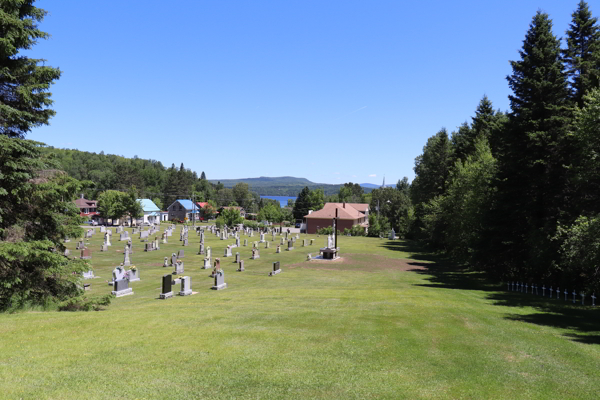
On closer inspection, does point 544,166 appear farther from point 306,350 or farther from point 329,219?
point 329,219

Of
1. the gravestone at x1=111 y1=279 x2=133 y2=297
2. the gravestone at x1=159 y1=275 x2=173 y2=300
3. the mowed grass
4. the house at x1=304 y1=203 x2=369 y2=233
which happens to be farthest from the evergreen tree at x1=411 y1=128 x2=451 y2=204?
the gravestone at x1=111 y1=279 x2=133 y2=297

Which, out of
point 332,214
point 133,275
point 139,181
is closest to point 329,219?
point 332,214

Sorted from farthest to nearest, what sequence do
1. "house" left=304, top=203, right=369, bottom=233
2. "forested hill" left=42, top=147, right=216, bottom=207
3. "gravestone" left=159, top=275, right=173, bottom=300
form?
"forested hill" left=42, top=147, right=216, bottom=207 < "house" left=304, top=203, right=369, bottom=233 < "gravestone" left=159, top=275, right=173, bottom=300

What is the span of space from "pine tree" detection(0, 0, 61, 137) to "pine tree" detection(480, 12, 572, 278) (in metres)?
23.5

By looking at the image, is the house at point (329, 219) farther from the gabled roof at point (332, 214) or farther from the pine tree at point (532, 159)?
the pine tree at point (532, 159)

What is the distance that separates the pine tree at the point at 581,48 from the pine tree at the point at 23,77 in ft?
92.0

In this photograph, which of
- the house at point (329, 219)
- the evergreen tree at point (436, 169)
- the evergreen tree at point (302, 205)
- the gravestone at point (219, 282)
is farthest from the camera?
the evergreen tree at point (302, 205)

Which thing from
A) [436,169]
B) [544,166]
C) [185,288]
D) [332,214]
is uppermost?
[436,169]

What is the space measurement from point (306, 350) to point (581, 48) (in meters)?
28.1

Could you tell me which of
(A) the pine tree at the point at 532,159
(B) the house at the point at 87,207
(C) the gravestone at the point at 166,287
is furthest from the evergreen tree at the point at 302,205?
(C) the gravestone at the point at 166,287

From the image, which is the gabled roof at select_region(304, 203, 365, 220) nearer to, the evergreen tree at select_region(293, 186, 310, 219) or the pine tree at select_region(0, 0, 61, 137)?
the evergreen tree at select_region(293, 186, 310, 219)

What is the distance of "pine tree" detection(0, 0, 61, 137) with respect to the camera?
11.1 meters

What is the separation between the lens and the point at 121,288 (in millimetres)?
18859

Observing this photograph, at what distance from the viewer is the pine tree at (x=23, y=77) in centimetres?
1114
